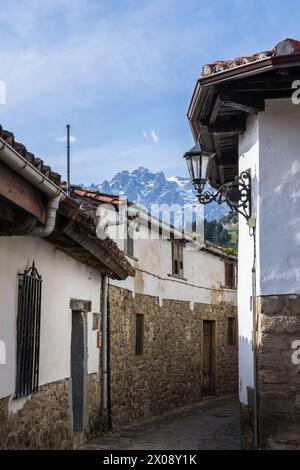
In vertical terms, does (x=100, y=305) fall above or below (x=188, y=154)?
below

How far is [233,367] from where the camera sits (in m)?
22.0

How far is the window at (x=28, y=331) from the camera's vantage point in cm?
675

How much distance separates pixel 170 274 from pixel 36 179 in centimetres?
1224

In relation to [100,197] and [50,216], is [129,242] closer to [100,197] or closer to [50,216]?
[100,197]

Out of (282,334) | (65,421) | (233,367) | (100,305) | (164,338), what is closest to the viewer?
(282,334)

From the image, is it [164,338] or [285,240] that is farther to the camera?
[164,338]

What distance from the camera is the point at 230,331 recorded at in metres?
22.4

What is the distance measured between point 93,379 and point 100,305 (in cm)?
131

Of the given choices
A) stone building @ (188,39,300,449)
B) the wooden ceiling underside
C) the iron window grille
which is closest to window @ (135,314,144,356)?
the iron window grille

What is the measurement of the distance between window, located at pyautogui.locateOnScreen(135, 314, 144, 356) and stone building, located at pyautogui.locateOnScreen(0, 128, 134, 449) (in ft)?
10.8
